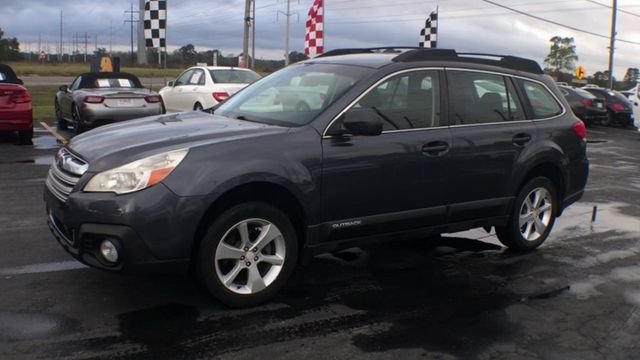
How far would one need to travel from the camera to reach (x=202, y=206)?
3832 millimetres

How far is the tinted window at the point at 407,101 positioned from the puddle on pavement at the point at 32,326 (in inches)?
95.0

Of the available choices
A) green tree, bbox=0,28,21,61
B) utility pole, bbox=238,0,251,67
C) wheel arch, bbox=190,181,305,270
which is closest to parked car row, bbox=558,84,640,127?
utility pole, bbox=238,0,251,67

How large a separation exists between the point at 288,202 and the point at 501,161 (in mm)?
2034

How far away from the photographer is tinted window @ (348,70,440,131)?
4648mm

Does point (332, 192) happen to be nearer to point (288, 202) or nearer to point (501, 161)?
point (288, 202)

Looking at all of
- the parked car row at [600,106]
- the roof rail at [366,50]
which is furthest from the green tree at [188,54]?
the roof rail at [366,50]

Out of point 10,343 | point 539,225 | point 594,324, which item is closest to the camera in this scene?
point 10,343

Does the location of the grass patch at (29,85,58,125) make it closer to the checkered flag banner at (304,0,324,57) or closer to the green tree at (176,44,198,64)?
the checkered flag banner at (304,0,324,57)

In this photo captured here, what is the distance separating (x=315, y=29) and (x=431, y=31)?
13.7 feet

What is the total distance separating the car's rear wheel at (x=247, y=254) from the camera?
3.97 m

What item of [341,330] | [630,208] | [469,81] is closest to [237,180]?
[341,330]

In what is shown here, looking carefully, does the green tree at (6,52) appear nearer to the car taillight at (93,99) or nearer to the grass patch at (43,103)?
the grass patch at (43,103)

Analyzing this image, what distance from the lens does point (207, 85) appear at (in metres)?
14.2

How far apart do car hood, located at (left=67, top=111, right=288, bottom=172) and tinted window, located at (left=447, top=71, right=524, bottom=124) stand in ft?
5.33
